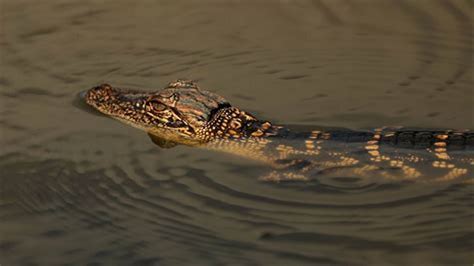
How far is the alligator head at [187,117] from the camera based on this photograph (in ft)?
21.5

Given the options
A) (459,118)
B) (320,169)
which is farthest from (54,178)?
(459,118)

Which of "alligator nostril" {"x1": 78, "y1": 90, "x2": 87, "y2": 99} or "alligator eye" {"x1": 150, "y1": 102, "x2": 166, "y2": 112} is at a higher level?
"alligator eye" {"x1": 150, "y1": 102, "x2": 166, "y2": 112}

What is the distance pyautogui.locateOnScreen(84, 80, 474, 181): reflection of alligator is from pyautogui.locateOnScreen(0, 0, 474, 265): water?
0.15 metres

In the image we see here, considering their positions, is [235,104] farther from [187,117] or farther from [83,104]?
[83,104]

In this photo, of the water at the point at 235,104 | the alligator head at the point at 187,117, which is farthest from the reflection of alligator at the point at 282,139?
the water at the point at 235,104

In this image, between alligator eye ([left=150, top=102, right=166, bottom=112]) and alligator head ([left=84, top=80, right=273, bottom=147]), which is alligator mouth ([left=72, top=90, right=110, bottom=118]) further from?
alligator eye ([left=150, top=102, right=166, bottom=112])

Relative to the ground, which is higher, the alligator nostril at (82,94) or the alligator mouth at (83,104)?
the alligator nostril at (82,94)

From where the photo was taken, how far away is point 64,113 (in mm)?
6996

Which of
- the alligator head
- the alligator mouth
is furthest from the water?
the alligator head

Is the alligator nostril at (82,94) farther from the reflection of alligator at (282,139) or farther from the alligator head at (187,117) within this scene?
the alligator head at (187,117)

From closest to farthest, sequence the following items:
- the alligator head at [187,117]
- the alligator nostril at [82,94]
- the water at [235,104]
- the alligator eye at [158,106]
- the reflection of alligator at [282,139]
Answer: the water at [235,104] → the reflection of alligator at [282,139] → the alligator head at [187,117] → the alligator eye at [158,106] → the alligator nostril at [82,94]

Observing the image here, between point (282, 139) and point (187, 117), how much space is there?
0.85 metres

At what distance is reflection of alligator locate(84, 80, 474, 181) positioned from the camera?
19.4 ft

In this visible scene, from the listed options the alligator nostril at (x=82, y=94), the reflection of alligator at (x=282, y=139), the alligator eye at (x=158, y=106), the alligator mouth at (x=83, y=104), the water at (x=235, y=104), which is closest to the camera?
the water at (x=235, y=104)
